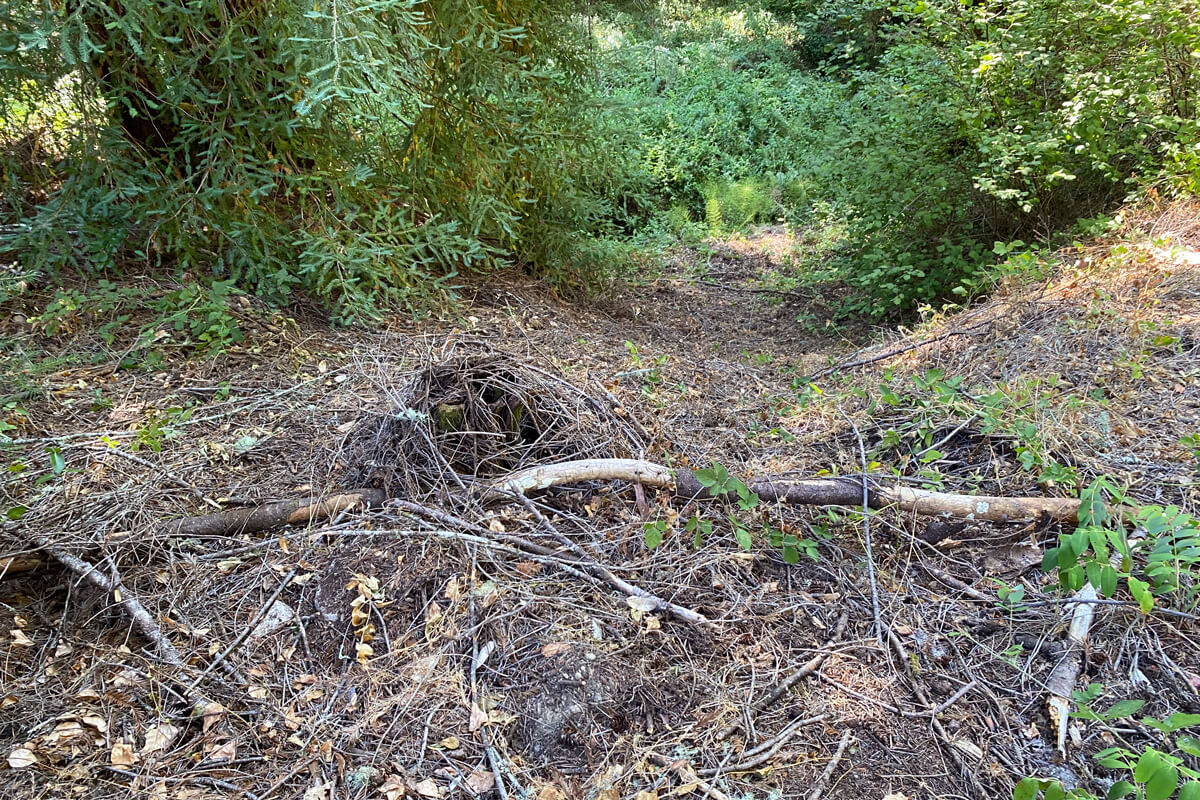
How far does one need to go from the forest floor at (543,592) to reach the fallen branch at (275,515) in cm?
5

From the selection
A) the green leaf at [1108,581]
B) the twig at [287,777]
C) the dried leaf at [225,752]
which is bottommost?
the twig at [287,777]

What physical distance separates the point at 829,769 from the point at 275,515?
2.25 m

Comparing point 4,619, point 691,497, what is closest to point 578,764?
point 691,497

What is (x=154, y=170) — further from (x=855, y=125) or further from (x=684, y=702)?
(x=855, y=125)

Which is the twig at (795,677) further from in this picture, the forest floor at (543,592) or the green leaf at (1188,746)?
the green leaf at (1188,746)

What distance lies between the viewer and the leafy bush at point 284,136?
12.0 ft

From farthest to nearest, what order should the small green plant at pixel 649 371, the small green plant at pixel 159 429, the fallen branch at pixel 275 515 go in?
1. the small green plant at pixel 649 371
2. the small green plant at pixel 159 429
3. the fallen branch at pixel 275 515

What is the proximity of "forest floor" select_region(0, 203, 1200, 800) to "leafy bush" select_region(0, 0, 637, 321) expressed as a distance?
875 mm

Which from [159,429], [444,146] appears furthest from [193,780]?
[444,146]

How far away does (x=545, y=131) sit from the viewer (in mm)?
5789

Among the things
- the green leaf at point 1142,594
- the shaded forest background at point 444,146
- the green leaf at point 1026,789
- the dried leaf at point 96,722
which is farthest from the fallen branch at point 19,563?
the green leaf at point 1142,594

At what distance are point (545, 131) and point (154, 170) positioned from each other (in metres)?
2.97

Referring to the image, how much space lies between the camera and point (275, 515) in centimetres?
273

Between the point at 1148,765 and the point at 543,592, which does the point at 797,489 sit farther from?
the point at 1148,765
